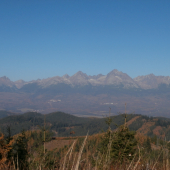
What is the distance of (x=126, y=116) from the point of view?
14805 millimetres

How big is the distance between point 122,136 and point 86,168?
11.1m

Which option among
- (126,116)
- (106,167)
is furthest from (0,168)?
(126,116)

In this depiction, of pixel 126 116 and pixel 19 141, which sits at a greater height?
pixel 126 116

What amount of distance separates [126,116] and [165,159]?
1181 cm

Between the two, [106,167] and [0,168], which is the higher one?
[106,167]

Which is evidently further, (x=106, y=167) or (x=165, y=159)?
(x=165, y=159)

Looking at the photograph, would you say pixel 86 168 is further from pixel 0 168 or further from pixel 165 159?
pixel 0 168

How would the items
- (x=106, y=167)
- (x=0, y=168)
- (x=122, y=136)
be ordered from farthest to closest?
(x=122, y=136) → (x=0, y=168) → (x=106, y=167)

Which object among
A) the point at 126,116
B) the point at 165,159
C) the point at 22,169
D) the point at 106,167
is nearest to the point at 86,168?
the point at 106,167

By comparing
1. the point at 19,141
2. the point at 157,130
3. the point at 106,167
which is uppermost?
the point at 106,167

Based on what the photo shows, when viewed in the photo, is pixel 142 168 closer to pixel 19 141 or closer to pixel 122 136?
pixel 122 136

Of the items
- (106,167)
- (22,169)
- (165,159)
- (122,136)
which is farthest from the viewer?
(122,136)

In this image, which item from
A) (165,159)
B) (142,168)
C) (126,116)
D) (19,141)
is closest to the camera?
(165,159)

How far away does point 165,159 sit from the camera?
3182mm
